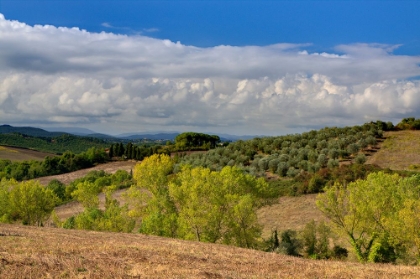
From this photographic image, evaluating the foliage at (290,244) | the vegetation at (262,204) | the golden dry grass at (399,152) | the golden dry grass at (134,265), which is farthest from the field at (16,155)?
the golden dry grass at (134,265)

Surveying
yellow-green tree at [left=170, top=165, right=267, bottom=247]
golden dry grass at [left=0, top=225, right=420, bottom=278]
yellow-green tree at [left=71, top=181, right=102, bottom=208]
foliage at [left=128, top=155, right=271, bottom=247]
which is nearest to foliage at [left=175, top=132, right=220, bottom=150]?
yellow-green tree at [left=71, top=181, right=102, bottom=208]

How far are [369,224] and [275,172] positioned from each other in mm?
50163

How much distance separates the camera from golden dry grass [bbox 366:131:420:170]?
84812mm

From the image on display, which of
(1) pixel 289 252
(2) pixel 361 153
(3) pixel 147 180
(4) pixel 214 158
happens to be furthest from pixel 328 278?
(4) pixel 214 158

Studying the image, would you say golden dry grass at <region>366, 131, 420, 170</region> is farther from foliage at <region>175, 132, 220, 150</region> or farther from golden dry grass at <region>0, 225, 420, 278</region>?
foliage at <region>175, 132, 220, 150</region>

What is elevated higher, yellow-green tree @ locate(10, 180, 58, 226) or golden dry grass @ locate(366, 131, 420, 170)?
golden dry grass @ locate(366, 131, 420, 170)

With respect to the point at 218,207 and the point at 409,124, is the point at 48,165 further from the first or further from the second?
the point at 409,124

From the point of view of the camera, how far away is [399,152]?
9350 cm

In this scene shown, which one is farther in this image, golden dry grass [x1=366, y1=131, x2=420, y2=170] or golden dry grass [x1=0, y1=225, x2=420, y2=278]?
golden dry grass [x1=366, y1=131, x2=420, y2=170]

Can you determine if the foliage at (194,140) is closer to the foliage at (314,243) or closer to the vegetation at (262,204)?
the vegetation at (262,204)

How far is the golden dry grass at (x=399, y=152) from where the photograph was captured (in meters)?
84.8

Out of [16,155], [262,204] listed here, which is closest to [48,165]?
[16,155]

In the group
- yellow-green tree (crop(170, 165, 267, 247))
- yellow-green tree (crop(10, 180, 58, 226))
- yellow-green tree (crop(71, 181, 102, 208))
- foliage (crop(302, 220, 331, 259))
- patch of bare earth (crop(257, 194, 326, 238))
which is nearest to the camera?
foliage (crop(302, 220, 331, 259))

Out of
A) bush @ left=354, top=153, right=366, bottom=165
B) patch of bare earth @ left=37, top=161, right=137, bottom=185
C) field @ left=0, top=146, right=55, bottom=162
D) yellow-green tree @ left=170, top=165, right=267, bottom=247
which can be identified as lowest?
patch of bare earth @ left=37, top=161, right=137, bottom=185
